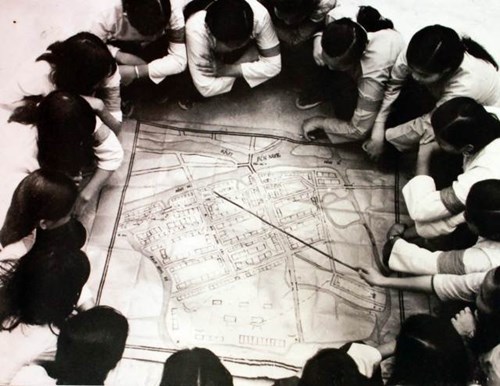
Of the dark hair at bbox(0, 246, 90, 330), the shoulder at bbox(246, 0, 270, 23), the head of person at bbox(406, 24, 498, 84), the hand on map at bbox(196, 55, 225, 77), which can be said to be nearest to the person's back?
the dark hair at bbox(0, 246, 90, 330)

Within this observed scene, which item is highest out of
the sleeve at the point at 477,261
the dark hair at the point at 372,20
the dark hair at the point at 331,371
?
the dark hair at the point at 372,20

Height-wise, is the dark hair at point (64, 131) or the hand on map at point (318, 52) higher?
the hand on map at point (318, 52)

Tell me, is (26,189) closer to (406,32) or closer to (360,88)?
(360,88)

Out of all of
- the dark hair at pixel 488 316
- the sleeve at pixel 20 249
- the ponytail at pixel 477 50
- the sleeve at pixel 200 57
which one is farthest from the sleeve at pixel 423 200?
the sleeve at pixel 20 249

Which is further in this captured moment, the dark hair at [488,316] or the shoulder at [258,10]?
the shoulder at [258,10]

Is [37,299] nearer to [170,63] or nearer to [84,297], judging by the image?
[84,297]

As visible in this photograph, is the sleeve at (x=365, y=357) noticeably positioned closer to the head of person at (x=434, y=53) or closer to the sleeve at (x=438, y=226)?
the sleeve at (x=438, y=226)
